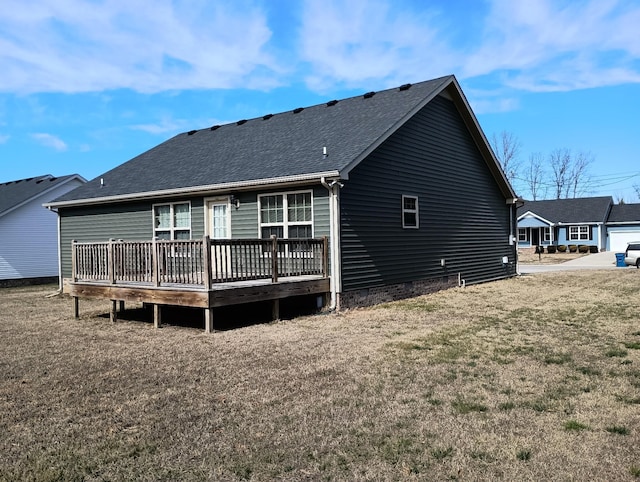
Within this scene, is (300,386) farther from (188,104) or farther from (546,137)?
(546,137)

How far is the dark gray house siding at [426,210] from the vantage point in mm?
11664

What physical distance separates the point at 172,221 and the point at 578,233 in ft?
125

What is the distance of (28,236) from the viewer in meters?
22.6

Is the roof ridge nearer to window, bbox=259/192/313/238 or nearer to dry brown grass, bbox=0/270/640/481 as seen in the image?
window, bbox=259/192/313/238

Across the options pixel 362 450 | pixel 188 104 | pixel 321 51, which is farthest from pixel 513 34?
pixel 362 450

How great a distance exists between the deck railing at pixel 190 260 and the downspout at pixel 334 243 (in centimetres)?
17

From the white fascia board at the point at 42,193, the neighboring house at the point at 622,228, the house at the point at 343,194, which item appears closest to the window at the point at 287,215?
the house at the point at 343,194

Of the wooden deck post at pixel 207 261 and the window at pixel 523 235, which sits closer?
the wooden deck post at pixel 207 261

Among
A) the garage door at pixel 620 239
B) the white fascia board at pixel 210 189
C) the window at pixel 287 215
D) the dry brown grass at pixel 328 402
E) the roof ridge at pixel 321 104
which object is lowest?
the dry brown grass at pixel 328 402

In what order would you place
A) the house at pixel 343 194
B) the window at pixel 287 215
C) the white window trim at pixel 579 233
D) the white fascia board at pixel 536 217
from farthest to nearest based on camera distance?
1. the white fascia board at pixel 536 217
2. the white window trim at pixel 579 233
3. the window at pixel 287 215
4. the house at pixel 343 194

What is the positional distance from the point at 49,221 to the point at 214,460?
74.9 ft

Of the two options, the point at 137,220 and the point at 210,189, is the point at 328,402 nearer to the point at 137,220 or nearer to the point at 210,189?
the point at 210,189

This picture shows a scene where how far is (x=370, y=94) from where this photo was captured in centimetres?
1553

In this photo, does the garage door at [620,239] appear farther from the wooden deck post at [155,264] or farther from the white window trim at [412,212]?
the wooden deck post at [155,264]
